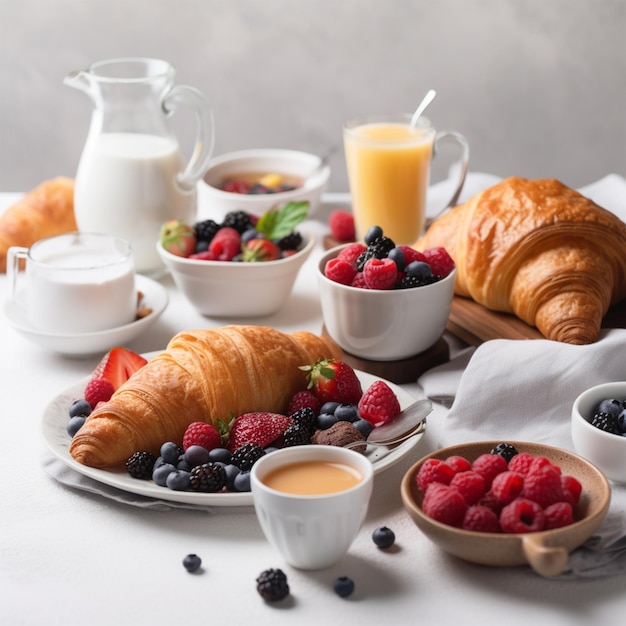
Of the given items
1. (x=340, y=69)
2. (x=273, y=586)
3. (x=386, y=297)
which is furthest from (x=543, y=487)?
(x=340, y=69)

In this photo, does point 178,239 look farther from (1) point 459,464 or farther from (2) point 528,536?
(2) point 528,536

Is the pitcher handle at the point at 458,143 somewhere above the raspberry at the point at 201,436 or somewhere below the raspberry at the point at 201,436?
above

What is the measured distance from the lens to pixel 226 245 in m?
1.80

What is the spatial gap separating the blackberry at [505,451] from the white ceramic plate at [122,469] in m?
0.13

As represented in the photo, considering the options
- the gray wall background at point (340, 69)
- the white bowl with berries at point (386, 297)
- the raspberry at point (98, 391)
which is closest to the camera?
the raspberry at point (98, 391)

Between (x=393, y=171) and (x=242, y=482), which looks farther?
(x=393, y=171)

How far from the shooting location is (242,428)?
4.23 feet

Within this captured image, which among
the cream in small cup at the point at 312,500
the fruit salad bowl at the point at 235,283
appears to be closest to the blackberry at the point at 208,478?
the cream in small cup at the point at 312,500

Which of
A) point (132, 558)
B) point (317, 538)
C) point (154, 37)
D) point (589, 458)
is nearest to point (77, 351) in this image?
point (132, 558)

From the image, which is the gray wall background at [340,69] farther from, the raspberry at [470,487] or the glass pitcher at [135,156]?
the raspberry at [470,487]

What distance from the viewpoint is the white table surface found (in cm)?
102

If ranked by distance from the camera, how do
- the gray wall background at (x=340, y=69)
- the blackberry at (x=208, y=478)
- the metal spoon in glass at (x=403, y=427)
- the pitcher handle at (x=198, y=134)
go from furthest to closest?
the gray wall background at (x=340, y=69), the pitcher handle at (x=198, y=134), the metal spoon in glass at (x=403, y=427), the blackberry at (x=208, y=478)

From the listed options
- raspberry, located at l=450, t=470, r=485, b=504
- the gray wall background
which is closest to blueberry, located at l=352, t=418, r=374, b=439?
raspberry, located at l=450, t=470, r=485, b=504

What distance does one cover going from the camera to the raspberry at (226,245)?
1798mm
